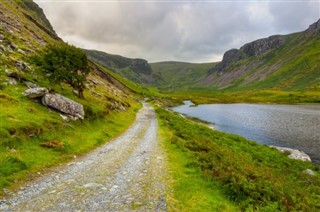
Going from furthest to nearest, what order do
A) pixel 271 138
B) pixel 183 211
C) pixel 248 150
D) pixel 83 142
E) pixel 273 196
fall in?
pixel 271 138 < pixel 248 150 < pixel 83 142 < pixel 273 196 < pixel 183 211

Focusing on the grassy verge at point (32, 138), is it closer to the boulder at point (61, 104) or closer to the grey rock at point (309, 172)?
the boulder at point (61, 104)

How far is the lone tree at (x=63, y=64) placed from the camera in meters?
49.7

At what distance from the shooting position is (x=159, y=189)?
16.0m

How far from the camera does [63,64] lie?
50938 mm

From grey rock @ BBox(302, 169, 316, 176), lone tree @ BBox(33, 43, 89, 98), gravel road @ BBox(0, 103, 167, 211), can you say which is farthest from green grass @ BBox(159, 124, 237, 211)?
lone tree @ BBox(33, 43, 89, 98)

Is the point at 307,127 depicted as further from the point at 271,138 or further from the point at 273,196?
the point at 273,196

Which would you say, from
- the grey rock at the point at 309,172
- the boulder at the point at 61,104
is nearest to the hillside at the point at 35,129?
the boulder at the point at 61,104

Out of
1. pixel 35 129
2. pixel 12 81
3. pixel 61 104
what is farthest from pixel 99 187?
pixel 12 81

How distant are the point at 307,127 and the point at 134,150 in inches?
2234

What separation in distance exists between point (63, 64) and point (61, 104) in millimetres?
15786

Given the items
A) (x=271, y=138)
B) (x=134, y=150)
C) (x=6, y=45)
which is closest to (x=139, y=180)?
(x=134, y=150)

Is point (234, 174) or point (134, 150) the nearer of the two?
point (234, 174)

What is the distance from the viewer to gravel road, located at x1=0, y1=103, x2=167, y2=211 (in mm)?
13445

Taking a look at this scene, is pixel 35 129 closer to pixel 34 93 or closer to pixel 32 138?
pixel 32 138
